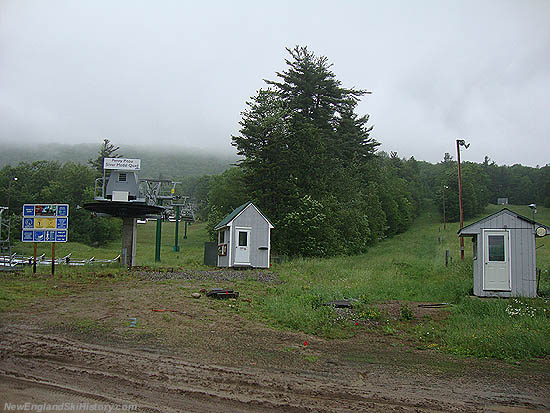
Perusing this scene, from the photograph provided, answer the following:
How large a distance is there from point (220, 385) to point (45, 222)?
15123mm

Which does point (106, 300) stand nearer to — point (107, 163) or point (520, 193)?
point (107, 163)

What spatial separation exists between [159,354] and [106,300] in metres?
5.68

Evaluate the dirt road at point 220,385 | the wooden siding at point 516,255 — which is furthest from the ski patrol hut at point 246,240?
the dirt road at point 220,385

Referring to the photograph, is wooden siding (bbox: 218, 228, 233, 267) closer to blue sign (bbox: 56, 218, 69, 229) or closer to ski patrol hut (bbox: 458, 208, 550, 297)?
blue sign (bbox: 56, 218, 69, 229)

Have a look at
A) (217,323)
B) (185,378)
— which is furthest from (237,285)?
(185,378)

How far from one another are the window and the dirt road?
817cm

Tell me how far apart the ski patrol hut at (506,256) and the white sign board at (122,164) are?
54.9 ft

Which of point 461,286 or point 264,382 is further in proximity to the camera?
point 461,286

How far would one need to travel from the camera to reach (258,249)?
25672 mm

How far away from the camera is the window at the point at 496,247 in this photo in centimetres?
1509

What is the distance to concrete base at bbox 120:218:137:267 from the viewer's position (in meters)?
24.0

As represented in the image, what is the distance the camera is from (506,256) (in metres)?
15.0

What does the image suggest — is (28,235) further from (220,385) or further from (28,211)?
(220,385)

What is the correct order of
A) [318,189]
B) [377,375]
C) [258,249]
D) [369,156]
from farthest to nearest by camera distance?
[369,156] < [318,189] < [258,249] < [377,375]
